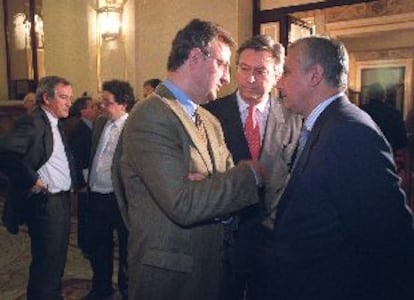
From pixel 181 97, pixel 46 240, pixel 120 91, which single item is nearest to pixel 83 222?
pixel 46 240

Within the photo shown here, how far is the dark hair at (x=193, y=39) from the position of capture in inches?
64.1

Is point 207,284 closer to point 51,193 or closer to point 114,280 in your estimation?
point 51,193

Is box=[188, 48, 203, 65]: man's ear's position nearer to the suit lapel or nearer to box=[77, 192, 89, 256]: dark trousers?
the suit lapel

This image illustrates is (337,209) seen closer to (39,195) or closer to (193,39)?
(193,39)

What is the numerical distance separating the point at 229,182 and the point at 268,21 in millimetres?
3444

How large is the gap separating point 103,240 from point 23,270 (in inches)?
41.5

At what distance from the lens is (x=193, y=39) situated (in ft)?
5.35

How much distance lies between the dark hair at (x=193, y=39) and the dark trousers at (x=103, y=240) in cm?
204

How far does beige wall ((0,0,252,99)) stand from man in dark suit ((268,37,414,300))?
3.01m

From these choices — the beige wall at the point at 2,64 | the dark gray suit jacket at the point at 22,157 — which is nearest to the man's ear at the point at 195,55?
the dark gray suit jacket at the point at 22,157

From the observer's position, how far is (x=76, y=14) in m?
6.27

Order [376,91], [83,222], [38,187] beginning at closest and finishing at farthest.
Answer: [38,187]
[83,222]
[376,91]

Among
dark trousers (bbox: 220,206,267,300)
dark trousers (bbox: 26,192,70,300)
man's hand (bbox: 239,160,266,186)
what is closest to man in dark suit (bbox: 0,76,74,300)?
dark trousers (bbox: 26,192,70,300)

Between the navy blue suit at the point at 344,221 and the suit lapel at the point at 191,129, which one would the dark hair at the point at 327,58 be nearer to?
the navy blue suit at the point at 344,221
